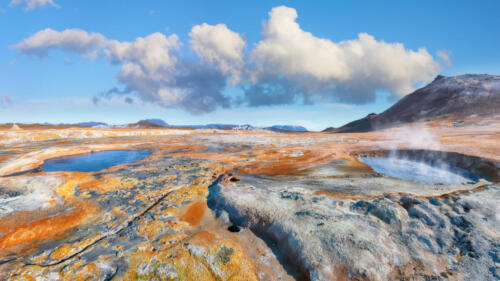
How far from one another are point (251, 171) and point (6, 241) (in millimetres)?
17915

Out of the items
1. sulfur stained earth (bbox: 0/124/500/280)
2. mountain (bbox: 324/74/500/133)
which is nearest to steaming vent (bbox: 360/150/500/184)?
sulfur stained earth (bbox: 0/124/500/280)

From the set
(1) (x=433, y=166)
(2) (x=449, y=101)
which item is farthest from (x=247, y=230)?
(2) (x=449, y=101)

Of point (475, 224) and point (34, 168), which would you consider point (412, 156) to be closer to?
point (475, 224)

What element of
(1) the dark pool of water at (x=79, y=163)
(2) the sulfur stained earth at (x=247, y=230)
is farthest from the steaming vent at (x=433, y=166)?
(1) the dark pool of water at (x=79, y=163)

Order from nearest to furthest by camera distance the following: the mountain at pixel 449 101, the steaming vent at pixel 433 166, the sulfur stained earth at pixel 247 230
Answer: the sulfur stained earth at pixel 247 230 < the steaming vent at pixel 433 166 < the mountain at pixel 449 101

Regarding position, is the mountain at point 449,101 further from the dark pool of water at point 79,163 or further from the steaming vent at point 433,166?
the dark pool of water at point 79,163

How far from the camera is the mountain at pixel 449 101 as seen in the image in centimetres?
8834

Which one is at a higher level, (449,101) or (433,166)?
(449,101)

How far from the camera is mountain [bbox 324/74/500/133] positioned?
88.3m

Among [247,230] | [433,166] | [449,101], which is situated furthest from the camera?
[449,101]

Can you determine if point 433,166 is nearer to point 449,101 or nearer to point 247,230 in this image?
point 247,230

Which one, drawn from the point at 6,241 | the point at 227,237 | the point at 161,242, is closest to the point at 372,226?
the point at 227,237

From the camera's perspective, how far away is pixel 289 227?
414 inches

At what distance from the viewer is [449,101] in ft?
333
